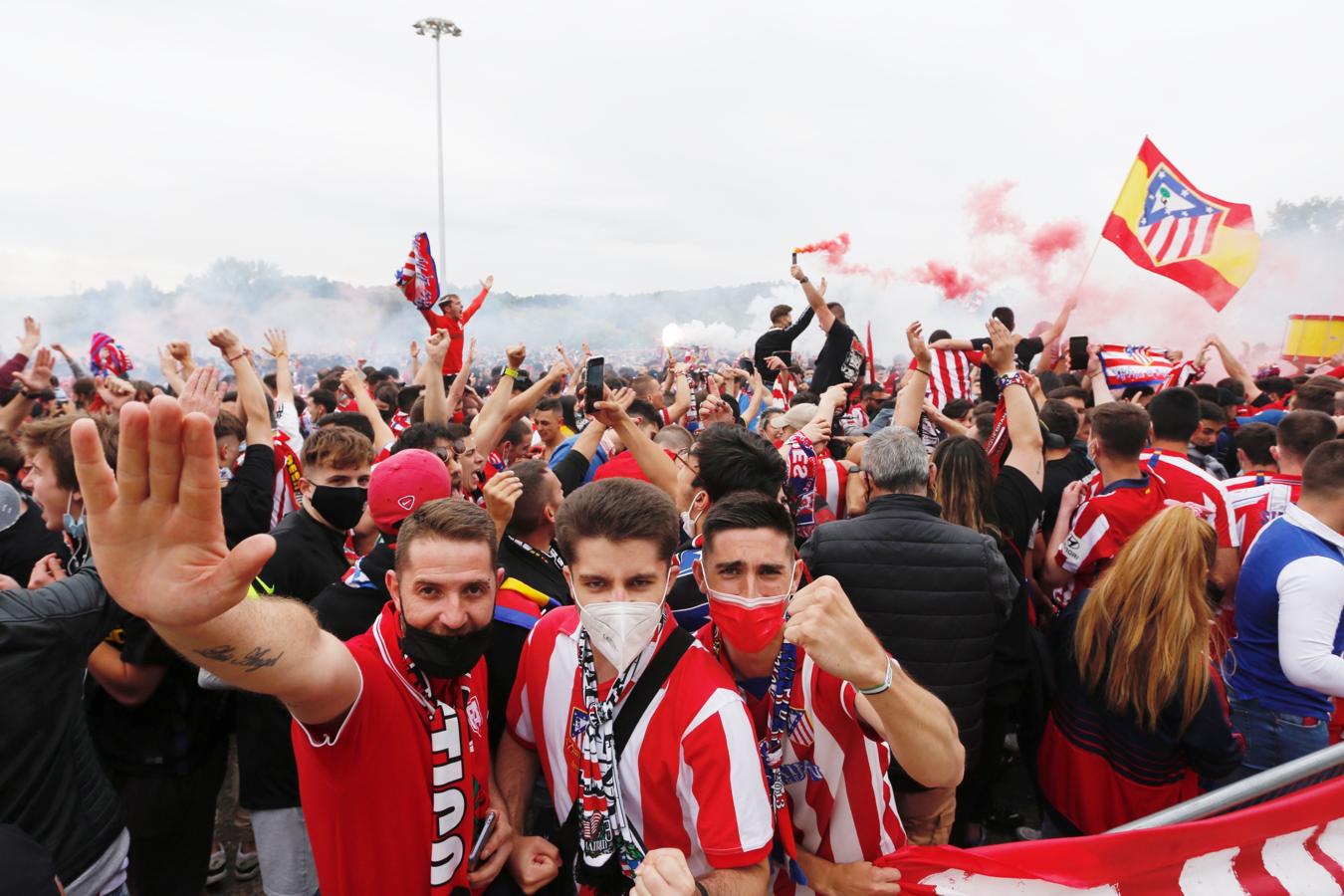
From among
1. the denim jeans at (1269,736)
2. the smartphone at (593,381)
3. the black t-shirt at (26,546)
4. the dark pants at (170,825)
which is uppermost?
the smartphone at (593,381)

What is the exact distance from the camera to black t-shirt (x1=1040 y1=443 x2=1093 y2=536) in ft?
15.0

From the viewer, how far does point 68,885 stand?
2203mm

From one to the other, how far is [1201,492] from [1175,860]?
260 centimetres

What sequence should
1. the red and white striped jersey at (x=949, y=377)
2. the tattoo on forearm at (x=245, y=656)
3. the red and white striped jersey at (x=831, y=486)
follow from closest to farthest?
1. the tattoo on forearm at (x=245, y=656)
2. the red and white striped jersey at (x=831, y=486)
3. the red and white striped jersey at (x=949, y=377)

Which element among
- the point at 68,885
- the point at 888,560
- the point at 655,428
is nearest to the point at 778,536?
the point at 888,560

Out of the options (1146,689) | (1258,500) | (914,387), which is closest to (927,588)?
(1146,689)

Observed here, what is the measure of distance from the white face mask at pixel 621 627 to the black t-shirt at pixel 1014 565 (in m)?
2.14

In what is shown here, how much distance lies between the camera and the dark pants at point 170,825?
3.03 meters

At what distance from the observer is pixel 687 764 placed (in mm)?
1842

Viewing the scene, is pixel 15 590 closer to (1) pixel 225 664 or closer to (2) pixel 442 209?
(1) pixel 225 664

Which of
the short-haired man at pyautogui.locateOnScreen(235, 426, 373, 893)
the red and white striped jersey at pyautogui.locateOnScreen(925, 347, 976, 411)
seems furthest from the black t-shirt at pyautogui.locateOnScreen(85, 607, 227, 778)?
the red and white striped jersey at pyautogui.locateOnScreen(925, 347, 976, 411)

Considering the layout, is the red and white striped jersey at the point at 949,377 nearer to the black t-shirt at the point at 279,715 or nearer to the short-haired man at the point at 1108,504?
the short-haired man at the point at 1108,504

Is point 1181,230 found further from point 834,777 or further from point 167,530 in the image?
point 167,530

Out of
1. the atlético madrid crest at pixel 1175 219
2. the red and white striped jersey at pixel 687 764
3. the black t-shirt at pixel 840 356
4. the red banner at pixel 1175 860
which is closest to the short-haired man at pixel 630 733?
the red and white striped jersey at pixel 687 764
